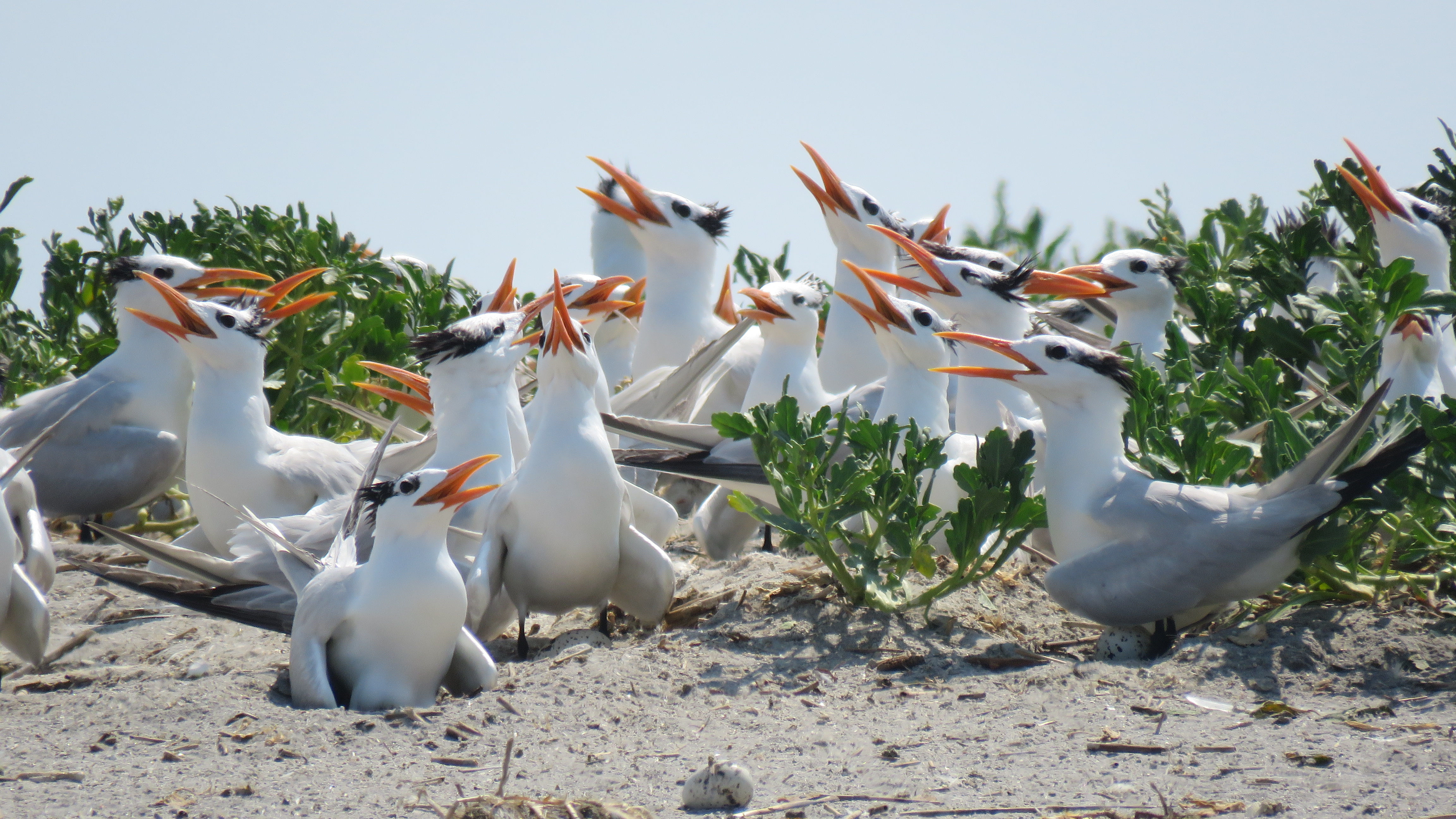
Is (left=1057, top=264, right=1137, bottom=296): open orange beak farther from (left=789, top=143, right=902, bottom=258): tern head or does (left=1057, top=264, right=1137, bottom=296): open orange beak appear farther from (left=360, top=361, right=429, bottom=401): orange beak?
(left=360, top=361, right=429, bottom=401): orange beak

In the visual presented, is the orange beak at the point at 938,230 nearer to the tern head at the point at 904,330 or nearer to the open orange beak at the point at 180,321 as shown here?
the tern head at the point at 904,330

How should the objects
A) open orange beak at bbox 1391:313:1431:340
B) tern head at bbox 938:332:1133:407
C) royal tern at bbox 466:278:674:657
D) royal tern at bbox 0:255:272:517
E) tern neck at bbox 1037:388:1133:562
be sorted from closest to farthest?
tern neck at bbox 1037:388:1133:562 < tern head at bbox 938:332:1133:407 < royal tern at bbox 466:278:674:657 < open orange beak at bbox 1391:313:1431:340 < royal tern at bbox 0:255:272:517

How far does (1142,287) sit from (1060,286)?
0.96 m

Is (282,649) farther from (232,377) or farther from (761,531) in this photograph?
(761,531)

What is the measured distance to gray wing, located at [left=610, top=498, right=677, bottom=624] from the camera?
4523 mm

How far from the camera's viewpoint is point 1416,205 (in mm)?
5652

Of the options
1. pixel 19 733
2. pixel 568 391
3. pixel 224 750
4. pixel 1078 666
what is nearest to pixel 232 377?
pixel 568 391

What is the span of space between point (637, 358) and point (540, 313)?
2048 mm

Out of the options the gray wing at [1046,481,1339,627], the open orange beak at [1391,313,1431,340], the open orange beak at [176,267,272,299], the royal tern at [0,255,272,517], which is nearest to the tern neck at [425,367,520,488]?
the royal tern at [0,255,272,517]

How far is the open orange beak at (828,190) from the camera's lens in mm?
7219

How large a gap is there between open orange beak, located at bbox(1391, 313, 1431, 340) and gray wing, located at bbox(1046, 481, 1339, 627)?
1578mm

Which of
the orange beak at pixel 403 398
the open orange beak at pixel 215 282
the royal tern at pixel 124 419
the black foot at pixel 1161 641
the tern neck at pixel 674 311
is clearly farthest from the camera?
the tern neck at pixel 674 311

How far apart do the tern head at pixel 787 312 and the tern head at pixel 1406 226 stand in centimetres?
240

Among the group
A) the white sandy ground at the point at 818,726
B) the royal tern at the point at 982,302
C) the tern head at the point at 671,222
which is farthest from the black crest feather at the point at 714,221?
the white sandy ground at the point at 818,726
